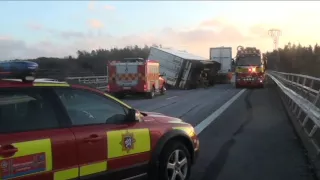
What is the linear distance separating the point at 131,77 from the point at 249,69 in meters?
13.4

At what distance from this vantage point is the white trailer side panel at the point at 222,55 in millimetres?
46469

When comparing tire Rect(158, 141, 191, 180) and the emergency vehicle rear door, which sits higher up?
the emergency vehicle rear door

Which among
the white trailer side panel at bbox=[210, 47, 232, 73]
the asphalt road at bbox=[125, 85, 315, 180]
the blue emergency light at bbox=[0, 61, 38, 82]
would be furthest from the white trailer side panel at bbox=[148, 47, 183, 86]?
the blue emergency light at bbox=[0, 61, 38, 82]

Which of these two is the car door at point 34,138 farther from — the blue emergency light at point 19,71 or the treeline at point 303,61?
the treeline at point 303,61

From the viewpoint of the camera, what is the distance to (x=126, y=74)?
81.9 ft

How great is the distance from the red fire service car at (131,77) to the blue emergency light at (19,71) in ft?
66.9

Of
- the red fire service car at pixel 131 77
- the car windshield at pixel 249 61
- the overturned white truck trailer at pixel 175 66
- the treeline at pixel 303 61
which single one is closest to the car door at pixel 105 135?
the treeline at pixel 303 61

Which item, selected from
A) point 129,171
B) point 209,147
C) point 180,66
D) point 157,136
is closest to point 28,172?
point 129,171

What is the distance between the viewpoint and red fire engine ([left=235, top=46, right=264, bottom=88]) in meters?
34.5

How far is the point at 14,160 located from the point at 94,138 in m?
0.97

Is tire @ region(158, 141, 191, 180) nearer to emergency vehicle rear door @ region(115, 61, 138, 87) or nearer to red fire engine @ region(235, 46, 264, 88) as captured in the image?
emergency vehicle rear door @ region(115, 61, 138, 87)

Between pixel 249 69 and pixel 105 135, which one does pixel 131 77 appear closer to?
pixel 249 69

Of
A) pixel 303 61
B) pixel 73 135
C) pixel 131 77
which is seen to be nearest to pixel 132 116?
pixel 73 135

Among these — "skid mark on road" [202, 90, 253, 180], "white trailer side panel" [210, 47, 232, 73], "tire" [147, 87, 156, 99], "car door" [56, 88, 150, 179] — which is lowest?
"tire" [147, 87, 156, 99]
